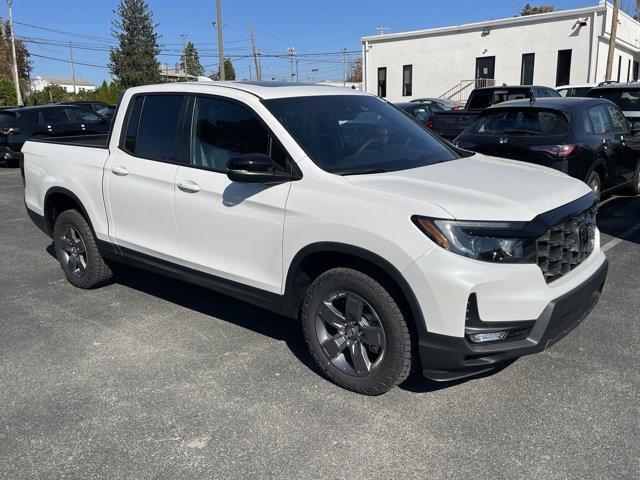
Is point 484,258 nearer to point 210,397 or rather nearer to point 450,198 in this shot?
point 450,198

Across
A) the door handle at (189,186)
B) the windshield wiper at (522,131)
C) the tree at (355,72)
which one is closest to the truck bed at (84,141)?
the door handle at (189,186)

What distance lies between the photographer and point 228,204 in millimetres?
3906

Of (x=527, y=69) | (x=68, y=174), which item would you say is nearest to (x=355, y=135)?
(x=68, y=174)

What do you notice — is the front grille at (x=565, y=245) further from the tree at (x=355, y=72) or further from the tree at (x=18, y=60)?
the tree at (x=355, y=72)

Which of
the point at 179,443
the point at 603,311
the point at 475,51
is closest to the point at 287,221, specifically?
the point at 179,443

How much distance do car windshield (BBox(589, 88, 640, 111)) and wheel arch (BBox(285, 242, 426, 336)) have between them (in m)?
10.2

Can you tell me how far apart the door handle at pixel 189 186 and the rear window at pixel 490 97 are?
1222cm

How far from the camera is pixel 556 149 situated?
22.4 ft

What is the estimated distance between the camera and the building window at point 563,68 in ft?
94.9

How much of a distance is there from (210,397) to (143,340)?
42.7 inches

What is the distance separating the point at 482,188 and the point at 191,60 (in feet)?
346

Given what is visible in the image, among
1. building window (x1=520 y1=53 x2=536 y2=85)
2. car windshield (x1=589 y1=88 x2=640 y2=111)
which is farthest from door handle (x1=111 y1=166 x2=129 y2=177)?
building window (x1=520 y1=53 x2=536 y2=85)

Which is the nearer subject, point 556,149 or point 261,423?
point 261,423

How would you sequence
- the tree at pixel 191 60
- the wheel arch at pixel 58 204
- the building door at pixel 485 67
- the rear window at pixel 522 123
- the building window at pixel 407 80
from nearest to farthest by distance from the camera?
the wheel arch at pixel 58 204, the rear window at pixel 522 123, the building door at pixel 485 67, the building window at pixel 407 80, the tree at pixel 191 60
